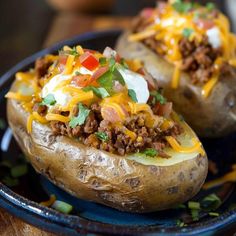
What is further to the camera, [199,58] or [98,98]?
[199,58]

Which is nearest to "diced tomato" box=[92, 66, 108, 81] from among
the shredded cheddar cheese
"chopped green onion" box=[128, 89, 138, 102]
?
"chopped green onion" box=[128, 89, 138, 102]

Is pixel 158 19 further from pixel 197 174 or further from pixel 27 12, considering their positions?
pixel 27 12

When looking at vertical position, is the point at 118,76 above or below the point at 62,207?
above

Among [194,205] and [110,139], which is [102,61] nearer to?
[110,139]

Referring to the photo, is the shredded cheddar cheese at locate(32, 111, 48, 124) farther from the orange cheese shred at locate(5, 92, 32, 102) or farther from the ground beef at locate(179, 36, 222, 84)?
the ground beef at locate(179, 36, 222, 84)

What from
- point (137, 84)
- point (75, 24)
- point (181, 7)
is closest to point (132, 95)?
point (137, 84)

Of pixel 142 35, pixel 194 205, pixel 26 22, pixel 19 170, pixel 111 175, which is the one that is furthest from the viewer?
pixel 26 22
